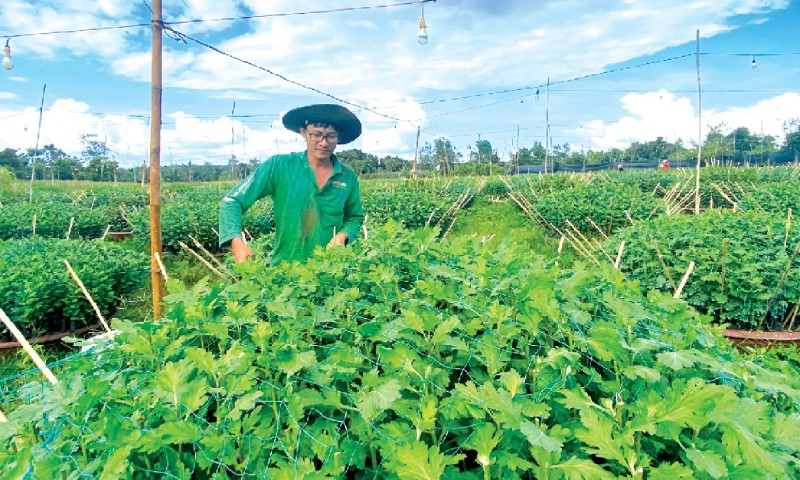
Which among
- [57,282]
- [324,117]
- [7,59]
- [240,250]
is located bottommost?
[57,282]

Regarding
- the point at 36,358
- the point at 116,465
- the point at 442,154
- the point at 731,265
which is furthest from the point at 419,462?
the point at 442,154

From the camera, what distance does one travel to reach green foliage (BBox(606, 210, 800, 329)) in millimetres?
4953

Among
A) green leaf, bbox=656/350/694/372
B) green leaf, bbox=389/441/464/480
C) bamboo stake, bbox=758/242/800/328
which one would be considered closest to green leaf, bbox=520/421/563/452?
green leaf, bbox=389/441/464/480

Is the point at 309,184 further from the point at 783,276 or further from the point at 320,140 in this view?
the point at 783,276

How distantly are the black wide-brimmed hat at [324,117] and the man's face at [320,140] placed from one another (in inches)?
2.2

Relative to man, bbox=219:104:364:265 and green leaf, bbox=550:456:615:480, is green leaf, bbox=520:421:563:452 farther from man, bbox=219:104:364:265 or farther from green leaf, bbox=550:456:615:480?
man, bbox=219:104:364:265

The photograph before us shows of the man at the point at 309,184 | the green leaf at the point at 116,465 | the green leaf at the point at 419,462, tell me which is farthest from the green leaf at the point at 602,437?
the man at the point at 309,184

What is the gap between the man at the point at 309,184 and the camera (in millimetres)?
3845

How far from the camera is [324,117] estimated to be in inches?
151

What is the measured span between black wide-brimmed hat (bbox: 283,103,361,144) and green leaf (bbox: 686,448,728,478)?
11.0 ft

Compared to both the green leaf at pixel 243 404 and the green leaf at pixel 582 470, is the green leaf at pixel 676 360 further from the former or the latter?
the green leaf at pixel 243 404

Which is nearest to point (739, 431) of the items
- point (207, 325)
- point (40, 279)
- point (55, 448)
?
point (207, 325)

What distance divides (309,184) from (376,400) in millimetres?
3006

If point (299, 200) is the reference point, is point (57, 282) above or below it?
below
